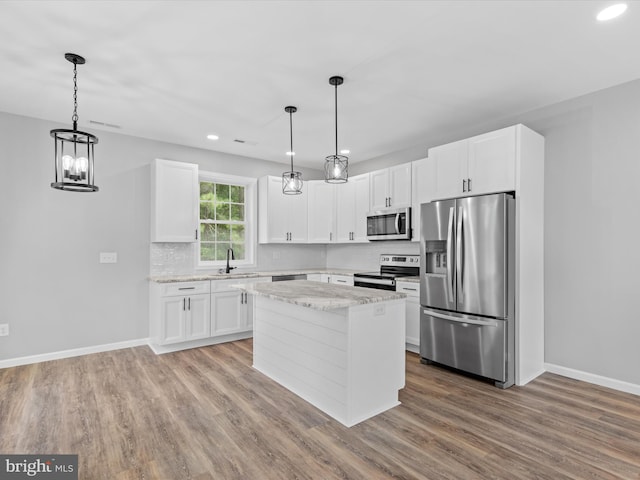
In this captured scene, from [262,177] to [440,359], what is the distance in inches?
144

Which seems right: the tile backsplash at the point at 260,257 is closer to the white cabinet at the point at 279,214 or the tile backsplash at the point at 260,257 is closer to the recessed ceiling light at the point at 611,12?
the white cabinet at the point at 279,214

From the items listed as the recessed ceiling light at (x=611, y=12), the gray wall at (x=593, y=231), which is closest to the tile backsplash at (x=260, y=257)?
the gray wall at (x=593, y=231)

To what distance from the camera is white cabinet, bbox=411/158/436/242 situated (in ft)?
13.0

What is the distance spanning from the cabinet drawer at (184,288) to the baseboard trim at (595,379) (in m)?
3.93

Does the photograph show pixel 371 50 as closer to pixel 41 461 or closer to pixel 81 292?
pixel 41 461

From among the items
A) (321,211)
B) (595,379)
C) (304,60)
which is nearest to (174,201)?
(321,211)

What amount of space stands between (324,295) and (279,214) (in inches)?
117

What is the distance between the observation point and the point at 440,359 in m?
3.58

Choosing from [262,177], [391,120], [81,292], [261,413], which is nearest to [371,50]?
[391,120]

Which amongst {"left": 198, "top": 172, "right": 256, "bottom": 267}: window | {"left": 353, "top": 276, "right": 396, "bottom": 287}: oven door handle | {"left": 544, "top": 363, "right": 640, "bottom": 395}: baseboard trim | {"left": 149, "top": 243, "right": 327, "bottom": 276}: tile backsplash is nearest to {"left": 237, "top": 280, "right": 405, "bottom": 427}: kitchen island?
{"left": 353, "top": 276, "right": 396, "bottom": 287}: oven door handle

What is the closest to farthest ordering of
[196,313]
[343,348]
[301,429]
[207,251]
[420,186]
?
[301,429]
[343,348]
[420,186]
[196,313]
[207,251]

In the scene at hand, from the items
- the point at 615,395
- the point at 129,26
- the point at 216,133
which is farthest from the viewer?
the point at 216,133

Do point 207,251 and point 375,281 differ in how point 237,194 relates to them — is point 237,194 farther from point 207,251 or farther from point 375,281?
point 375,281

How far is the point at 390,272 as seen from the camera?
5012 mm
